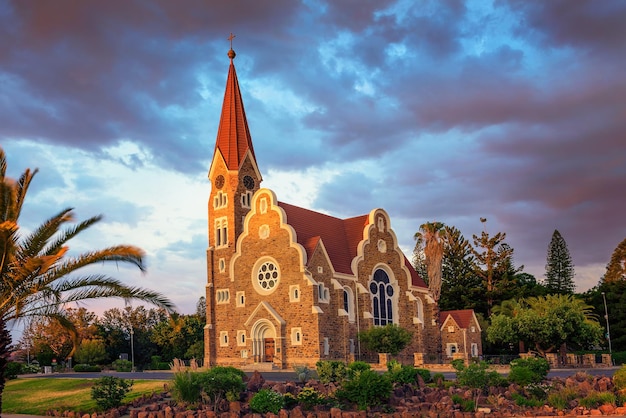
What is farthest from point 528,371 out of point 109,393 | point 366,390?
point 109,393

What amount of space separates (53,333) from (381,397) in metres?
48.7

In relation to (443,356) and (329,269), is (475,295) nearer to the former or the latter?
(443,356)

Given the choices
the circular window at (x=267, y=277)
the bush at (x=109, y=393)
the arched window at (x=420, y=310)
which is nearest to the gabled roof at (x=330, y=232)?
the circular window at (x=267, y=277)

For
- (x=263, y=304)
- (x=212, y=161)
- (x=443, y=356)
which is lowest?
(x=443, y=356)

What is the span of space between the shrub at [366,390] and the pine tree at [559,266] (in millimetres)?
66597

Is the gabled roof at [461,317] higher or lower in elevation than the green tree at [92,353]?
higher

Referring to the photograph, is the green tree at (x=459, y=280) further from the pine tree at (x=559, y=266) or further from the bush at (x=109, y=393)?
the bush at (x=109, y=393)

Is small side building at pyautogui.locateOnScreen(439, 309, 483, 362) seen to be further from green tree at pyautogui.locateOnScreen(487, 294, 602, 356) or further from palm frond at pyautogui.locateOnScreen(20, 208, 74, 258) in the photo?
palm frond at pyautogui.locateOnScreen(20, 208, 74, 258)

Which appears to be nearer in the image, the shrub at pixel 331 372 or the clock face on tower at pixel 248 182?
the shrub at pixel 331 372

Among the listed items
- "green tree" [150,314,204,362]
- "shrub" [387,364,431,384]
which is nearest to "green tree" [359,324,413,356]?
"shrub" [387,364,431,384]

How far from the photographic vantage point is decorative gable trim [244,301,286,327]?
1838 inches

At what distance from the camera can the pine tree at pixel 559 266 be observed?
270 feet

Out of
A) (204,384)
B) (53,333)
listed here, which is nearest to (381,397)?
(204,384)

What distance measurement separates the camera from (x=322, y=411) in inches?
766
